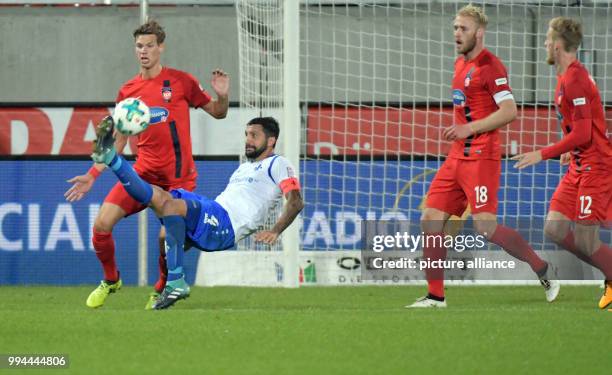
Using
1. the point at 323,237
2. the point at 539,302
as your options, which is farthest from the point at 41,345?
the point at 323,237

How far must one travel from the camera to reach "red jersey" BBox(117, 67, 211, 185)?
934 centimetres

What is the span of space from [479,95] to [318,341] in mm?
3038

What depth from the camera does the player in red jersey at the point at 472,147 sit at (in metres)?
8.88

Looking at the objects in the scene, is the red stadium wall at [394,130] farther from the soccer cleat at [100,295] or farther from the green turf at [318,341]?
the green turf at [318,341]

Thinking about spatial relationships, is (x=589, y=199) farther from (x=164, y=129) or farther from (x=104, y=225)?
(x=104, y=225)

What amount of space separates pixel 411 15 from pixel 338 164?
1676 millimetres

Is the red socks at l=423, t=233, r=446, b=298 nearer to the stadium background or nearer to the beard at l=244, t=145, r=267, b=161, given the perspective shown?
the beard at l=244, t=145, r=267, b=161

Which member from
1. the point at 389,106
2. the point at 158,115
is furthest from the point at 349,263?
the point at 158,115

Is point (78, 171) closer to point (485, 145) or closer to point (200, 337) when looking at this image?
point (485, 145)

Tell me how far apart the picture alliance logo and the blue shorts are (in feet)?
10.7

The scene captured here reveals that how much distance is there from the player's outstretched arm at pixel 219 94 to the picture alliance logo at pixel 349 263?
272 cm

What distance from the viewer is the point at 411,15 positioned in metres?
12.8

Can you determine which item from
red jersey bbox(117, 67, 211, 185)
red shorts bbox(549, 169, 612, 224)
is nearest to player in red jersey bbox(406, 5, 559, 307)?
red shorts bbox(549, 169, 612, 224)

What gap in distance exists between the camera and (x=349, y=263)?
39.3 ft
